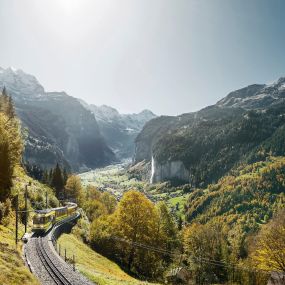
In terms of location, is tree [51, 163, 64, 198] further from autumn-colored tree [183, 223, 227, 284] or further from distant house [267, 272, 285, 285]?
distant house [267, 272, 285, 285]

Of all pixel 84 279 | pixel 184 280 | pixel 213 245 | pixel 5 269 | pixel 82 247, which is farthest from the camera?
pixel 213 245

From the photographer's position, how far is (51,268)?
41.3m

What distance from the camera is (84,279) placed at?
38.7 meters

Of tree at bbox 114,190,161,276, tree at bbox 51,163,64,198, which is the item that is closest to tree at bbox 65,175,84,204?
tree at bbox 51,163,64,198

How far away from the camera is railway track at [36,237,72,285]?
37.2m

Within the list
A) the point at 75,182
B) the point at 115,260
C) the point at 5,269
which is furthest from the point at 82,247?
the point at 75,182

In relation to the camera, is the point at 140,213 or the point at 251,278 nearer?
the point at 140,213

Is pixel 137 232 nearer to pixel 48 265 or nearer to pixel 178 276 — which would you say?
pixel 178 276

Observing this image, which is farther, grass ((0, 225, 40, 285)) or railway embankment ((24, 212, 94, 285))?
railway embankment ((24, 212, 94, 285))

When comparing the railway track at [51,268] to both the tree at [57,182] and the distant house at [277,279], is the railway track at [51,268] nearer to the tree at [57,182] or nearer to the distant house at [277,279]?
the distant house at [277,279]

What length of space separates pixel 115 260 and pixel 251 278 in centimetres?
3302

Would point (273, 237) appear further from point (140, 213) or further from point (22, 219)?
point (22, 219)

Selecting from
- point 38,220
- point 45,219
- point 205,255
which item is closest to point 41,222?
point 38,220

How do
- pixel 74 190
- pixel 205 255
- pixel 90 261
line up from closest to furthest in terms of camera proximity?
pixel 90 261, pixel 205 255, pixel 74 190
